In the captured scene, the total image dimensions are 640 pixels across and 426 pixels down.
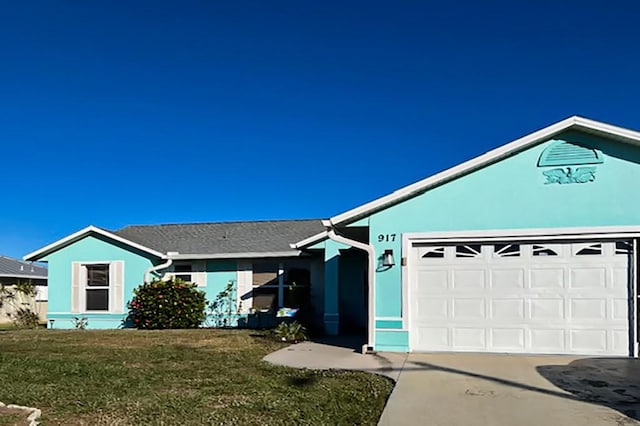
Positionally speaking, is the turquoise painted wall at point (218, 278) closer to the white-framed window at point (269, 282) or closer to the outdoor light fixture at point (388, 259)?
the white-framed window at point (269, 282)

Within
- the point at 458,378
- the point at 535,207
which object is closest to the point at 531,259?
the point at 535,207

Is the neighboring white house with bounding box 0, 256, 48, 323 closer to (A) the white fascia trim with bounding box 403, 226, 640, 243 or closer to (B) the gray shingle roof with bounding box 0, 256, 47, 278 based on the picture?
(B) the gray shingle roof with bounding box 0, 256, 47, 278

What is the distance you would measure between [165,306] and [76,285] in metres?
3.69

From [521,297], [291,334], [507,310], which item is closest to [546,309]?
[521,297]

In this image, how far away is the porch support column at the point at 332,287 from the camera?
15398 mm

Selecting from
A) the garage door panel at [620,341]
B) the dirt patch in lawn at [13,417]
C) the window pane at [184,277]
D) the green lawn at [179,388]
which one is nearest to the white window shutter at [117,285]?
the window pane at [184,277]

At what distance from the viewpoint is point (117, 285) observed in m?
18.3

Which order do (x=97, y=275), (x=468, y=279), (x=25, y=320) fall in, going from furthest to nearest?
1. (x=25, y=320)
2. (x=97, y=275)
3. (x=468, y=279)

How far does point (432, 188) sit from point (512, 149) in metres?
1.71

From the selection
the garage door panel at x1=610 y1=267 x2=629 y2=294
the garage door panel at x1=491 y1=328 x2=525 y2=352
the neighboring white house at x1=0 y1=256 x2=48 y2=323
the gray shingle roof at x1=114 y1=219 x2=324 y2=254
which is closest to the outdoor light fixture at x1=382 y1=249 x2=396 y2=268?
the garage door panel at x1=491 y1=328 x2=525 y2=352

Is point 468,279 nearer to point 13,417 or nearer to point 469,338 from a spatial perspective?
point 469,338

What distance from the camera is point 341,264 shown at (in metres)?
16.2

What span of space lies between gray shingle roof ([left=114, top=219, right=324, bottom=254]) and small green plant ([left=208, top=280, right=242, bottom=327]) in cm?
126

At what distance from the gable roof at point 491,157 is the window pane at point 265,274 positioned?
235 inches
